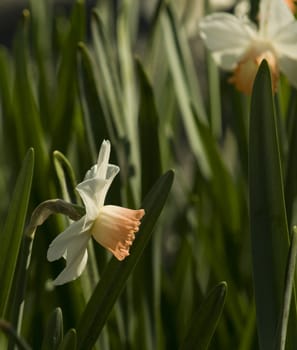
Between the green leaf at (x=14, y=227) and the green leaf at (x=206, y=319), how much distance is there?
0.57 ft

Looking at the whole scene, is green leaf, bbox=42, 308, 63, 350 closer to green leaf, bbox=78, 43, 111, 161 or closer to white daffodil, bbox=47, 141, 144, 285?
white daffodil, bbox=47, 141, 144, 285

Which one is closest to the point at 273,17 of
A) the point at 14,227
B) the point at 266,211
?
the point at 266,211

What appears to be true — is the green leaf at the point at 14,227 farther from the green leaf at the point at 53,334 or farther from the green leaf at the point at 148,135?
the green leaf at the point at 148,135

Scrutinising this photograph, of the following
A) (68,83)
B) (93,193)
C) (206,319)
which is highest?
(68,83)

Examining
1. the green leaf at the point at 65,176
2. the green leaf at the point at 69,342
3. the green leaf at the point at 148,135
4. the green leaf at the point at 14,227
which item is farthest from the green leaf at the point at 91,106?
the green leaf at the point at 69,342

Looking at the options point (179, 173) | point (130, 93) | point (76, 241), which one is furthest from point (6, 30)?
point (76, 241)

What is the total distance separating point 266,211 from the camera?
2.96 ft

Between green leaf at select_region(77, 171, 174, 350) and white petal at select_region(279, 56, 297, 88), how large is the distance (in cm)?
26

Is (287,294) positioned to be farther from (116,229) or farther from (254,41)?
(254,41)

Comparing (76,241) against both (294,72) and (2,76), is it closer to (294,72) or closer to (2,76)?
(294,72)

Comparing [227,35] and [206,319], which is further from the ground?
[227,35]

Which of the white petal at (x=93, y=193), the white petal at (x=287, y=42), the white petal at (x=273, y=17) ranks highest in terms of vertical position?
the white petal at (x=273, y=17)

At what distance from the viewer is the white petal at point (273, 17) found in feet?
3.59

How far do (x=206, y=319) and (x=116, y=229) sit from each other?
0.13m
